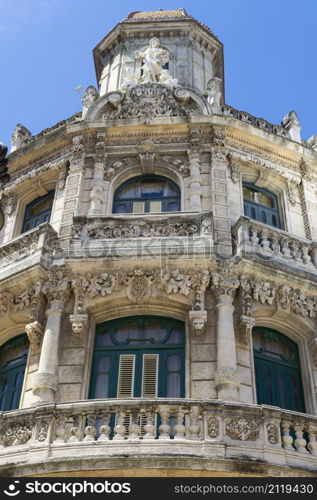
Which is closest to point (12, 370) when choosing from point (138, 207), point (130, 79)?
point (138, 207)

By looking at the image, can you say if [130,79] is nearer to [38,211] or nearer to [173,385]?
[38,211]

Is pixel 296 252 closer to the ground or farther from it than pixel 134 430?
farther from it

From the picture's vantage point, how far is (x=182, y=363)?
13664 millimetres

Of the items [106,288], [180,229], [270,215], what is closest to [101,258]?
[106,288]

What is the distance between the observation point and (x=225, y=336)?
43.9 feet

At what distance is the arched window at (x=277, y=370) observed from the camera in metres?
13.8

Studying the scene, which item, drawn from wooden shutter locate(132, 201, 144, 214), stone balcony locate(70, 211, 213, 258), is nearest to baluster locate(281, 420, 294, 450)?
stone balcony locate(70, 211, 213, 258)

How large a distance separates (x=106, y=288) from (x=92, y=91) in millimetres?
7684

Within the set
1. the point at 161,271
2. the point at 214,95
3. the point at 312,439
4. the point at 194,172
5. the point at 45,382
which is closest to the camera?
the point at 312,439

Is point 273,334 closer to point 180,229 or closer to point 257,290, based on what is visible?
point 257,290

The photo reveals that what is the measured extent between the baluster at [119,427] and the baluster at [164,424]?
647 millimetres

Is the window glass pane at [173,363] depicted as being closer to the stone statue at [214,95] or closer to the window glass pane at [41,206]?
the window glass pane at [41,206]

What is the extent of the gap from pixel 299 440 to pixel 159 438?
8.06ft

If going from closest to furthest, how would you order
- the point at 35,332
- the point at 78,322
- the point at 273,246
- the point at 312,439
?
the point at 312,439 → the point at 78,322 → the point at 35,332 → the point at 273,246
